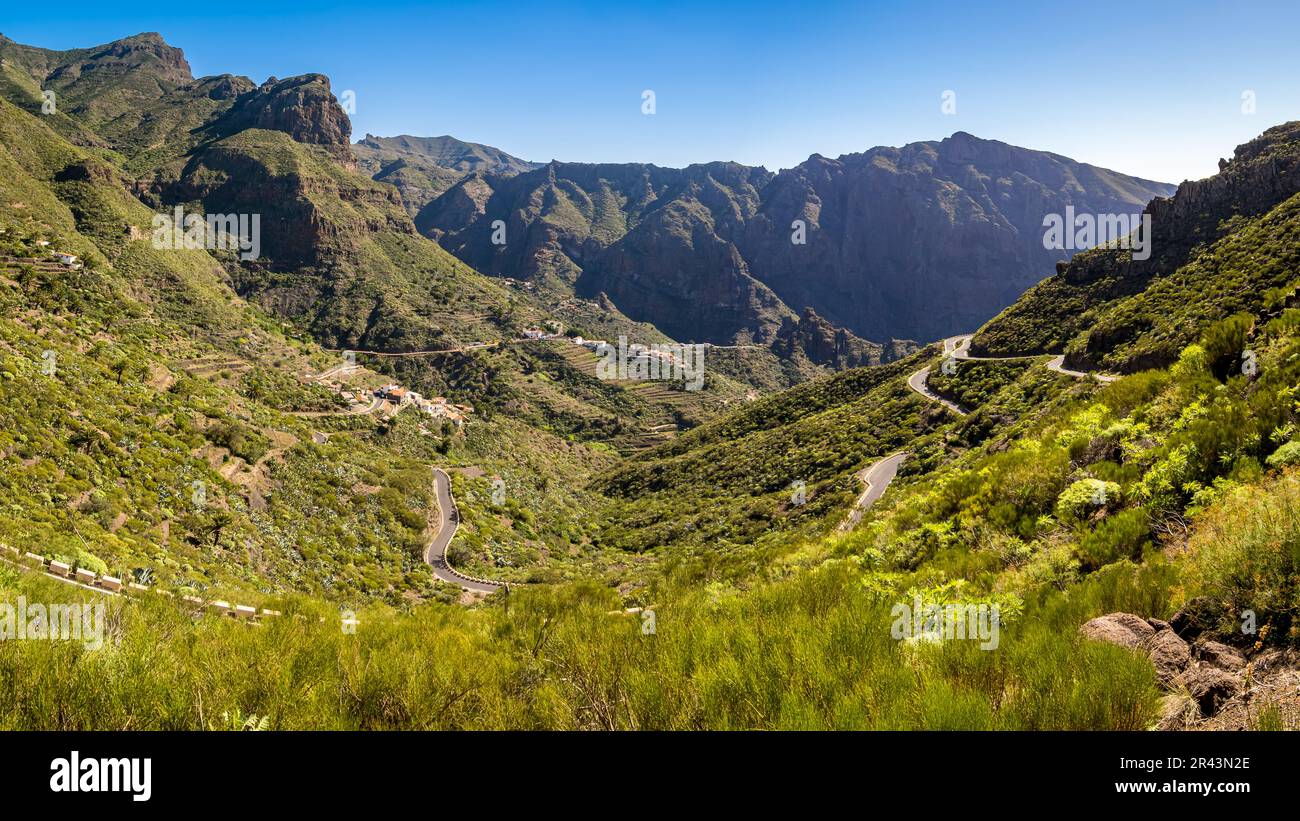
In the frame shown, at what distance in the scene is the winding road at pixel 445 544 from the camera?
33812mm

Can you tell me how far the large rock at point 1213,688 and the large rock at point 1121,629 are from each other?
48 centimetres

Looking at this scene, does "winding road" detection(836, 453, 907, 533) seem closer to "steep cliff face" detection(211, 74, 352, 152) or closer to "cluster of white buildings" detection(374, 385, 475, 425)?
"cluster of white buildings" detection(374, 385, 475, 425)

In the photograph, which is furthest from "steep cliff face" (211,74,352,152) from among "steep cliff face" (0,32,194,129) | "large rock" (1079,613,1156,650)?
"large rock" (1079,613,1156,650)

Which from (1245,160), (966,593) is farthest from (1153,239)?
(966,593)

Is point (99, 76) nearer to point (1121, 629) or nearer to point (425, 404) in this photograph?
point (425, 404)

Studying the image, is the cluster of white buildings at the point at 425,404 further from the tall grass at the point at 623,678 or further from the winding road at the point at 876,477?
the tall grass at the point at 623,678

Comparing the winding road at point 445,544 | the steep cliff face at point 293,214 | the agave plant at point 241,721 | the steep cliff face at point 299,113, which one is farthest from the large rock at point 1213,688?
the steep cliff face at point 299,113

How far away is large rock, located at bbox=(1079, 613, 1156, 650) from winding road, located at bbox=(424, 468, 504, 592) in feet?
83.4

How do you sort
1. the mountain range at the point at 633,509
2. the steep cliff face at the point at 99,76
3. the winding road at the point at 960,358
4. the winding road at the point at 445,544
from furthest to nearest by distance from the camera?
the steep cliff face at the point at 99,76 → the winding road at the point at 445,544 → the winding road at the point at 960,358 → the mountain range at the point at 633,509

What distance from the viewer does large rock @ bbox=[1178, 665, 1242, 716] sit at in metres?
3.01

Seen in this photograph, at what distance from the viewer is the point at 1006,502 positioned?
8.66m

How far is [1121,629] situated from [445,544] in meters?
40.9

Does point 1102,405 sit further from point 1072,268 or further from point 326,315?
point 326,315

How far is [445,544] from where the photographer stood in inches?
1556
